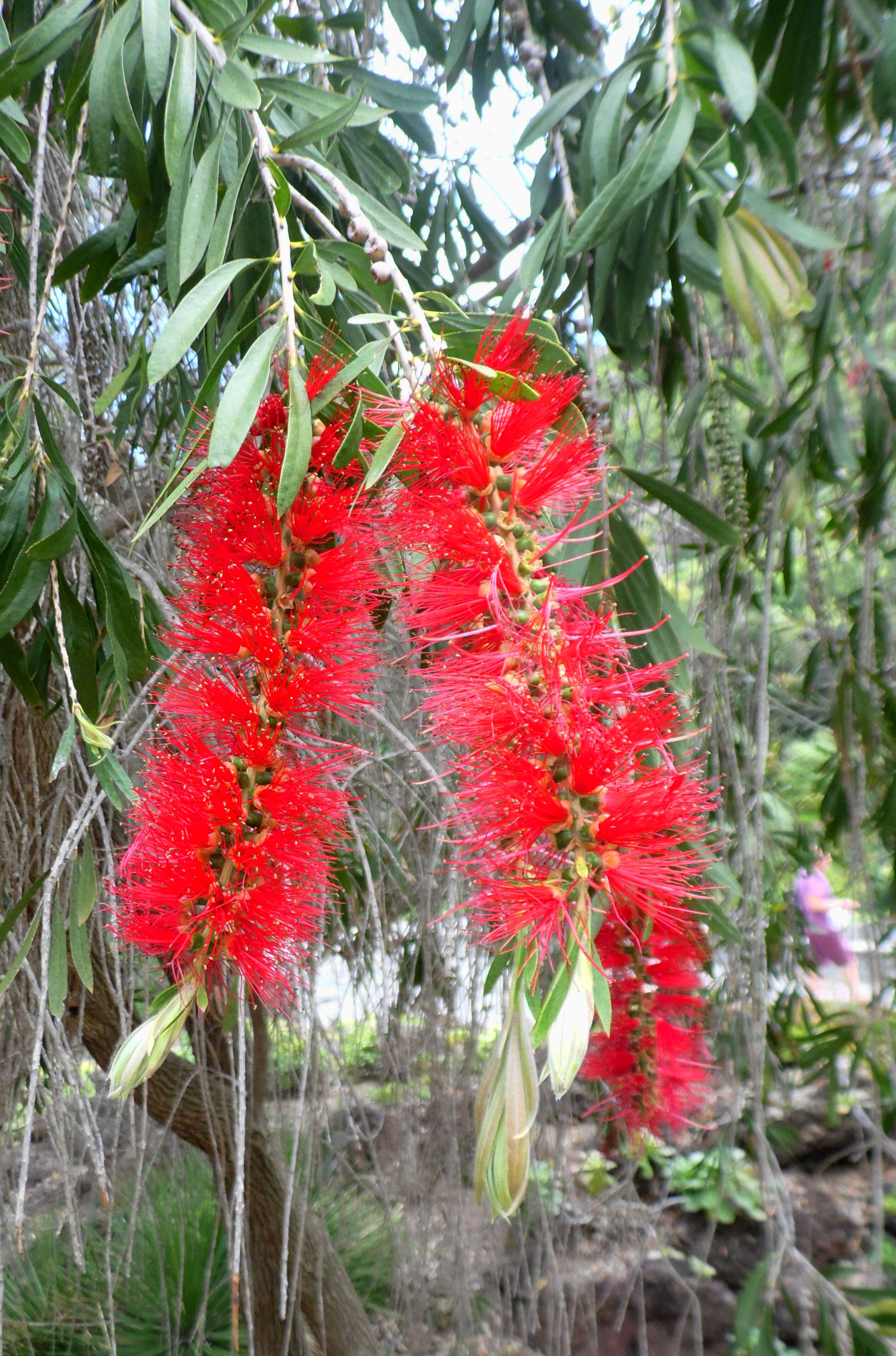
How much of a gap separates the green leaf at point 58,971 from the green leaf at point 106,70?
61 cm

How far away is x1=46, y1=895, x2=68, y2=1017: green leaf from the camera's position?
29.1 inches

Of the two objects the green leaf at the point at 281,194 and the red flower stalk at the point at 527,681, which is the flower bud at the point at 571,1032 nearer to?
the red flower stalk at the point at 527,681

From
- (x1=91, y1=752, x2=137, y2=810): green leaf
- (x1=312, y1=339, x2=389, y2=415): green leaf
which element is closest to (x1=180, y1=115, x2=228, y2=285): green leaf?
(x1=312, y1=339, x2=389, y2=415): green leaf

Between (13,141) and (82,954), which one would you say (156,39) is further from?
(82,954)

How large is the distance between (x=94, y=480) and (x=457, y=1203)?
1.08 metres

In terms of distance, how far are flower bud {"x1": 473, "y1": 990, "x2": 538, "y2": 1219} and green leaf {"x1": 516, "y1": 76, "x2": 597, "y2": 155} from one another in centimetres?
86

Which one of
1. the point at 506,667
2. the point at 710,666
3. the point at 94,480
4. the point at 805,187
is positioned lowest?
the point at 506,667

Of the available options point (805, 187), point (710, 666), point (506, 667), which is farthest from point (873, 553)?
point (506, 667)

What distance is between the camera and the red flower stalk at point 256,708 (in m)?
0.50

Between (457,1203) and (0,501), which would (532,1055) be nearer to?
(0,501)

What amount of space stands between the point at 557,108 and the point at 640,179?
261 millimetres

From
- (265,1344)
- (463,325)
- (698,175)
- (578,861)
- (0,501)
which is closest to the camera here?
(578,861)

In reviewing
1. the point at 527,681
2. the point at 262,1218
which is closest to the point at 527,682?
the point at 527,681

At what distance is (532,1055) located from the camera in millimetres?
439
